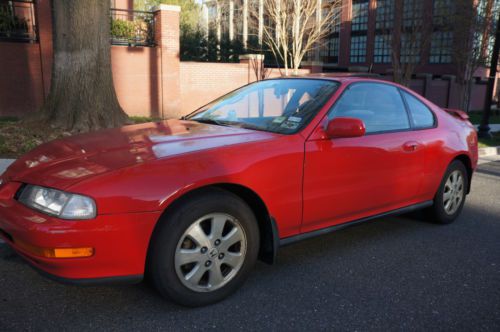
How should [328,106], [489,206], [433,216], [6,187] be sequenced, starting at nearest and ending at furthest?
[6,187]
[328,106]
[433,216]
[489,206]

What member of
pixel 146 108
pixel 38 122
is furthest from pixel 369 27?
pixel 38 122

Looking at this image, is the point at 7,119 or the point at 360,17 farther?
the point at 360,17

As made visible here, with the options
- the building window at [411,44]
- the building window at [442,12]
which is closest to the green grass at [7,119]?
the building window at [411,44]

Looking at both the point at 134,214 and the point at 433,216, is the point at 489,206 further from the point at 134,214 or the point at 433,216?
the point at 134,214

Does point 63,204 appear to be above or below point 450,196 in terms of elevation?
above

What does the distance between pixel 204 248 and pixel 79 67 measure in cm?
651

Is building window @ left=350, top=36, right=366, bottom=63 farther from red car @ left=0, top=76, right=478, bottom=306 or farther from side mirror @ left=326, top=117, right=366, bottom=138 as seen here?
side mirror @ left=326, top=117, right=366, bottom=138

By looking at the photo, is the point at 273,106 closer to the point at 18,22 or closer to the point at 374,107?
the point at 374,107

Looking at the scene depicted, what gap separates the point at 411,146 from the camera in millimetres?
4312

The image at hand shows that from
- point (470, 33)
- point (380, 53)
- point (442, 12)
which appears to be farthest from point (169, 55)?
point (380, 53)

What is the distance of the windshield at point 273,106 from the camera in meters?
3.71

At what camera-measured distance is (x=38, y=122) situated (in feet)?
27.9

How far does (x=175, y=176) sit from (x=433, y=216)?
3.27 metres

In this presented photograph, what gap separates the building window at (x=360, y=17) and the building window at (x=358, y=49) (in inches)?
31.9
